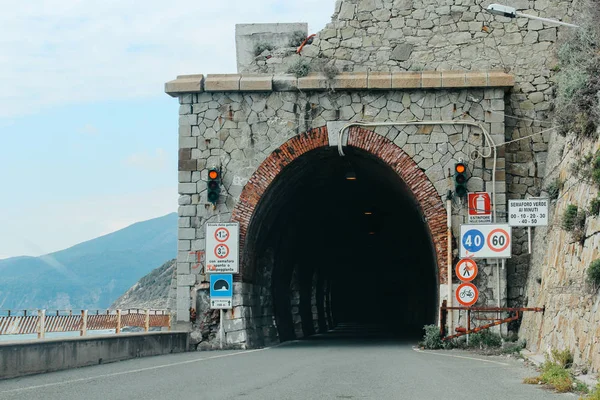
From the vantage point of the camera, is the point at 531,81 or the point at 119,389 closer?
the point at 119,389

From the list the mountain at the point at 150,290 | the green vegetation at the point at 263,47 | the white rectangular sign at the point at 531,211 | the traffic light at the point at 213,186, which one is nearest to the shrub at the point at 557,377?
the white rectangular sign at the point at 531,211

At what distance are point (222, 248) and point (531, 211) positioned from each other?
805cm

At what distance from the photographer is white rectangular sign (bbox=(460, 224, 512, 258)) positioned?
2247 cm

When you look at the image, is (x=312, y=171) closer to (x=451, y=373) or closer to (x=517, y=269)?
(x=517, y=269)

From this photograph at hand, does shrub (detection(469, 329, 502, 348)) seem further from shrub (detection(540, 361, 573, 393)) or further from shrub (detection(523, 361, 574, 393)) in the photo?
shrub (detection(523, 361, 574, 393))

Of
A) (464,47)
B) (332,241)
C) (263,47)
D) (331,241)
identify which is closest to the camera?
(464,47)

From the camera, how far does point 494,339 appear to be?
73.5 feet

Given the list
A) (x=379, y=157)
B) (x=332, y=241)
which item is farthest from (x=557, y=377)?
(x=332, y=241)

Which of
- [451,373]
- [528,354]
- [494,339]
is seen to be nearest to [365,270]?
[494,339]

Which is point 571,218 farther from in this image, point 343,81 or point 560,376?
point 343,81

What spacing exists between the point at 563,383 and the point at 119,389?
5.92 meters

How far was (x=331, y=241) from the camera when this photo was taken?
42.2m

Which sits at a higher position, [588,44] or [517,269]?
[588,44]

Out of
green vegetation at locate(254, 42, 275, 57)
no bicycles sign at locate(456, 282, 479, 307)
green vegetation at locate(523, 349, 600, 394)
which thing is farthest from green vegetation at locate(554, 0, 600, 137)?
green vegetation at locate(254, 42, 275, 57)
